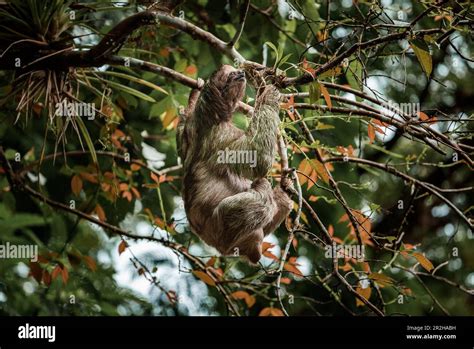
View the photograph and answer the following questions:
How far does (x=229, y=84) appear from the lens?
4.25 metres

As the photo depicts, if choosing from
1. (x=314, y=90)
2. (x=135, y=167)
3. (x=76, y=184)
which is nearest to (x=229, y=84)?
(x=314, y=90)

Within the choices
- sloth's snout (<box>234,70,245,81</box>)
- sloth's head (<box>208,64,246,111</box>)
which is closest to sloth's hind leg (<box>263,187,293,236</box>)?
sloth's head (<box>208,64,246,111</box>)

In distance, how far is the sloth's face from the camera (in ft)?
13.7

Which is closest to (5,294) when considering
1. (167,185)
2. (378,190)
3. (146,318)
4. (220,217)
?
(167,185)

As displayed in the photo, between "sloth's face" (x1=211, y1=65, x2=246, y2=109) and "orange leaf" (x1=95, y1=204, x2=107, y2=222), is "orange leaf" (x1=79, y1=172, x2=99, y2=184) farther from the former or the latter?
"sloth's face" (x1=211, y1=65, x2=246, y2=109)

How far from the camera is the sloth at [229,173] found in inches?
159

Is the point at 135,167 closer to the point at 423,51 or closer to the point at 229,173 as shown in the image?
the point at 229,173

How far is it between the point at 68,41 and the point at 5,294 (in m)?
3.24

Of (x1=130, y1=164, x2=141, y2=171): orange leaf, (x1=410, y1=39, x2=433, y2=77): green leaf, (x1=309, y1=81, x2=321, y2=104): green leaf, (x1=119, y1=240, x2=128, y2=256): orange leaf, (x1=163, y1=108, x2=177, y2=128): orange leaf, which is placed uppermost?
(x1=163, y1=108, x2=177, y2=128): orange leaf

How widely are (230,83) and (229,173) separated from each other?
1.98ft

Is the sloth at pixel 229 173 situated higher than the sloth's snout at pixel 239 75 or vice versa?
the sloth's snout at pixel 239 75

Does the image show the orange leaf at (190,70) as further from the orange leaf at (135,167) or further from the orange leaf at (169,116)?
the orange leaf at (135,167)

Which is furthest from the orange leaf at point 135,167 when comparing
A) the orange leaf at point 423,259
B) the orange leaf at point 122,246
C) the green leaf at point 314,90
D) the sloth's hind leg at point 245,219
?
the orange leaf at point 423,259

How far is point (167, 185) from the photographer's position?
20.9 feet
